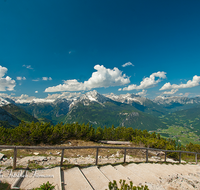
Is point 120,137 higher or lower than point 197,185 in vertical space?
lower

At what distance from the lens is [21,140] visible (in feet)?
52.2

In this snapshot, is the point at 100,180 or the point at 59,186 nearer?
the point at 59,186

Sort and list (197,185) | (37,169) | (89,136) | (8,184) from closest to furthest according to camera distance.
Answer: (8,184), (37,169), (197,185), (89,136)

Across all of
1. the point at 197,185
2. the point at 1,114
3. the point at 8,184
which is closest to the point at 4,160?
the point at 8,184

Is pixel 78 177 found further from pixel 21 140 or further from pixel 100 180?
pixel 21 140

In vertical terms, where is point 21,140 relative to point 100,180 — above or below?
below

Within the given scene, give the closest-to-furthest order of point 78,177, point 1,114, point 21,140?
point 78,177 < point 21,140 < point 1,114

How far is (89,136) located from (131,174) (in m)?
17.1

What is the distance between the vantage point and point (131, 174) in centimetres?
673

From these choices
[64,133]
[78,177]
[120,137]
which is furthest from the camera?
[120,137]

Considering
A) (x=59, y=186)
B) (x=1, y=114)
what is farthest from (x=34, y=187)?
(x=1, y=114)

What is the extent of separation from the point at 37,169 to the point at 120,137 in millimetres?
26392

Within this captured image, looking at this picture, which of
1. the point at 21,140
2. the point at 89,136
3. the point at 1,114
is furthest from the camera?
the point at 1,114

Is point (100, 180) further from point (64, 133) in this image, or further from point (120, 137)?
point (120, 137)
